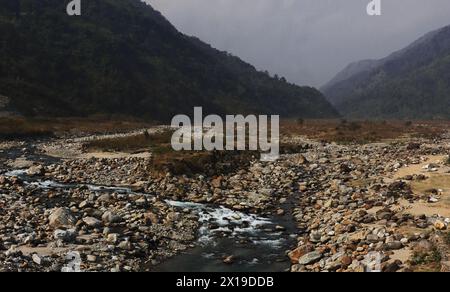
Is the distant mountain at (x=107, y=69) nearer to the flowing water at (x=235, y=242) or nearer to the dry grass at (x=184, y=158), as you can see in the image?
the dry grass at (x=184, y=158)

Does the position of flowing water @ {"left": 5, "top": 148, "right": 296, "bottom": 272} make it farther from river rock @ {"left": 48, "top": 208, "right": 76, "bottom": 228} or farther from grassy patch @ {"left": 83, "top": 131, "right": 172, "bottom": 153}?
grassy patch @ {"left": 83, "top": 131, "right": 172, "bottom": 153}

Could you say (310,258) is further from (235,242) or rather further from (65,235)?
(65,235)

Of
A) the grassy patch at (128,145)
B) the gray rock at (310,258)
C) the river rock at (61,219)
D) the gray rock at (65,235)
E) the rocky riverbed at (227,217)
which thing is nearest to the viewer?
the rocky riverbed at (227,217)

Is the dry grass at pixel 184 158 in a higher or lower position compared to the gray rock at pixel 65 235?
higher

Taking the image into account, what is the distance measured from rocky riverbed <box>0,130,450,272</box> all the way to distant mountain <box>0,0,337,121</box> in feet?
164

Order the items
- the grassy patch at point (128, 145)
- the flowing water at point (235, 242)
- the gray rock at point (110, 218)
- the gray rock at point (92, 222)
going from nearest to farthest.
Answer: the flowing water at point (235, 242)
the gray rock at point (92, 222)
the gray rock at point (110, 218)
the grassy patch at point (128, 145)

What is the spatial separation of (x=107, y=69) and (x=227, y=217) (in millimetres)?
92758

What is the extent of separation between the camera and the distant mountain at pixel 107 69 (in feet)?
284

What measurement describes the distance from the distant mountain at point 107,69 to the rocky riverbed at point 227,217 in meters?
50.1

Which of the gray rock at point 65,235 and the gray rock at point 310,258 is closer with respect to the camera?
the gray rock at point 310,258

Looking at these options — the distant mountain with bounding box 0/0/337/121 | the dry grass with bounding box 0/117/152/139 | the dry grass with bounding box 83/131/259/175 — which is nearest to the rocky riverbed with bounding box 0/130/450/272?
the dry grass with bounding box 83/131/259/175

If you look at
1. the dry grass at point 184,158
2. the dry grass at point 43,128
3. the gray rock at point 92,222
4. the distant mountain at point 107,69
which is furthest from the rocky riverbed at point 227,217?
the distant mountain at point 107,69

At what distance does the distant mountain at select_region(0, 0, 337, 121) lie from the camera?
284 ft

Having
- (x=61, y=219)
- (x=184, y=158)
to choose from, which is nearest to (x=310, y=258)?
(x=61, y=219)
